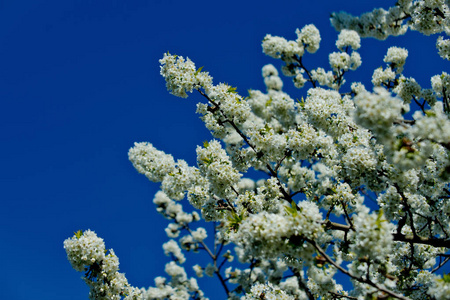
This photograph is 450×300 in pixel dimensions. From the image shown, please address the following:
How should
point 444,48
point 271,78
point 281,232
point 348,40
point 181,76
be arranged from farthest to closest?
point 271,78 → point 348,40 → point 444,48 → point 181,76 → point 281,232

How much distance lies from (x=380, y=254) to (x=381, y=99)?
7.01 feet

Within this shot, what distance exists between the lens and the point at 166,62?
8570 mm

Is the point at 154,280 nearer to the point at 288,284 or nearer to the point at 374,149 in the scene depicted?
the point at 288,284

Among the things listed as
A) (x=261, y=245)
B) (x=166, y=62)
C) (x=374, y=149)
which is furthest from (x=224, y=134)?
(x=261, y=245)

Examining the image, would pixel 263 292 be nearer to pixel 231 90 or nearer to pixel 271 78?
pixel 231 90

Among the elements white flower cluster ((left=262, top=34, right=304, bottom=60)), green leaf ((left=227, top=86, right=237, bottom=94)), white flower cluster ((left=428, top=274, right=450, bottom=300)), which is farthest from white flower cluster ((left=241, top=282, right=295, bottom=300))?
white flower cluster ((left=262, top=34, right=304, bottom=60))

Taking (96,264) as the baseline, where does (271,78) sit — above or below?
above

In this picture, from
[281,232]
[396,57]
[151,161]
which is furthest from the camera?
[396,57]

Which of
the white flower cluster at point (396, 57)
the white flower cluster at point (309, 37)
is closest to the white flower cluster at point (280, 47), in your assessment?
the white flower cluster at point (309, 37)

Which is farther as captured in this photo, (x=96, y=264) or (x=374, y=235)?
(x=96, y=264)

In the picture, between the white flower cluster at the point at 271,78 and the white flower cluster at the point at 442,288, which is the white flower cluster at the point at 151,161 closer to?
the white flower cluster at the point at 442,288

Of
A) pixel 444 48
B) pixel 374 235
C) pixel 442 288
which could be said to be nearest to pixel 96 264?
pixel 374 235

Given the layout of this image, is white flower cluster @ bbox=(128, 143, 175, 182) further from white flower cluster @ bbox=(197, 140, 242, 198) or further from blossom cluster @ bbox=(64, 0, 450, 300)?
white flower cluster @ bbox=(197, 140, 242, 198)

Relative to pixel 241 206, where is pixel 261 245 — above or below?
below
